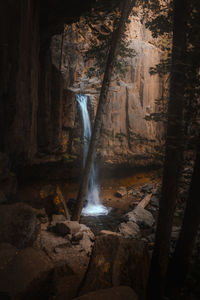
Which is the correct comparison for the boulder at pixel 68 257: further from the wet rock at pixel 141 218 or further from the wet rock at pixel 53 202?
the wet rock at pixel 141 218

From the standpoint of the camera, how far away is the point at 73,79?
16.3 m

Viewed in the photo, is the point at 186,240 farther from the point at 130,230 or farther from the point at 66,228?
the point at 130,230

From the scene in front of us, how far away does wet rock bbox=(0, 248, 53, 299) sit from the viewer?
327 cm

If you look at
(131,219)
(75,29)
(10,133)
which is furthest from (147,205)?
(75,29)

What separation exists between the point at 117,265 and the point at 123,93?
47.8ft

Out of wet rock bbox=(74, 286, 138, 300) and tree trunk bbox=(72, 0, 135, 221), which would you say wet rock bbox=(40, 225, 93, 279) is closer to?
tree trunk bbox=(72, 0, 135, 221)

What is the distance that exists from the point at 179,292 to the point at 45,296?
295 centimetres

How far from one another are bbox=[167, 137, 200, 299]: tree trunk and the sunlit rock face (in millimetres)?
11135

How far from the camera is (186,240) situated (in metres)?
4.36

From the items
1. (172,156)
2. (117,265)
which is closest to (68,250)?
(117,265)

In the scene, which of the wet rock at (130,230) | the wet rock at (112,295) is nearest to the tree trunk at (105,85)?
the wet rock at (130,230)

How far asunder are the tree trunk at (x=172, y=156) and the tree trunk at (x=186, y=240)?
246 mm

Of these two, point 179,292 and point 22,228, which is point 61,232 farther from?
point 179,292

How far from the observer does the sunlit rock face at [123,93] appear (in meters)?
16.0
